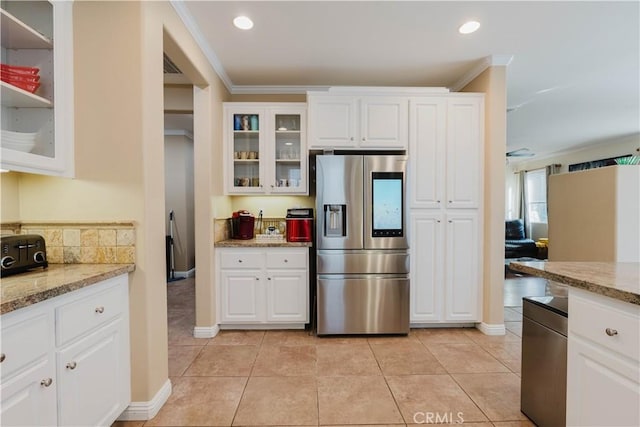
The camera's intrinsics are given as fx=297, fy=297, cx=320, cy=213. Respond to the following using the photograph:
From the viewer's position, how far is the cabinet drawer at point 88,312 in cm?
126

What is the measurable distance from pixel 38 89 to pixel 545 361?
9.82ft

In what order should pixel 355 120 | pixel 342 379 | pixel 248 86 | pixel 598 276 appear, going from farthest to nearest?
pixel 248 86
pixel 355 120
pixel 342 379
pixel 598 276

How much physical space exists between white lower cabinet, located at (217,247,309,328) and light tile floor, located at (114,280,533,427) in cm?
20

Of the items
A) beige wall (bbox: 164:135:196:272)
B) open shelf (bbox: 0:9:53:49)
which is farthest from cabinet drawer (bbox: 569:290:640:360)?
beige wall (bbox: 164:135:196:272)

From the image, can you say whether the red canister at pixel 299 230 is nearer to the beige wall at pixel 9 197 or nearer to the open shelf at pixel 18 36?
the beige wall at pixel 9 197

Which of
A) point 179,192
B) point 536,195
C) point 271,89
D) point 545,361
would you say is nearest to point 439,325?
point 545,361

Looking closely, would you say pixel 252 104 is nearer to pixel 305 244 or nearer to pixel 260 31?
pixel 260 31

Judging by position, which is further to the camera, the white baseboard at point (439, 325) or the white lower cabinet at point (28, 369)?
the white baseboard at point (439, 325)

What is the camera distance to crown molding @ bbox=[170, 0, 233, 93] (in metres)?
2.08

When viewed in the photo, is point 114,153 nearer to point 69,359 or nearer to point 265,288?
point 69,359

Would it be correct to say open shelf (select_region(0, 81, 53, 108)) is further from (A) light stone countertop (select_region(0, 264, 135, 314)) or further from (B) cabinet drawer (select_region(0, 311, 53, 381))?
(B) cabinet drawer (select_region(0, 311, 53, 381))

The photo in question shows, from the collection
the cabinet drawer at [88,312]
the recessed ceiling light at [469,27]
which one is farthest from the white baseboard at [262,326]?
the recessed ceiling light at [469,27]

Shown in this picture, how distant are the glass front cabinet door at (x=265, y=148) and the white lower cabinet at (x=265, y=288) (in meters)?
0.77

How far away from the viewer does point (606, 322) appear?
3.76 ft
